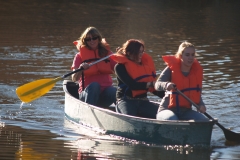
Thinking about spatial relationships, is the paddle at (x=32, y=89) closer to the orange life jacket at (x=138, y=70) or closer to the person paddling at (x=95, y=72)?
the person paddling at (x=95, y=72)

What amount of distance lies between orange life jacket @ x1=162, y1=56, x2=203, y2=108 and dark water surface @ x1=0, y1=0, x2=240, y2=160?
→ 515mm

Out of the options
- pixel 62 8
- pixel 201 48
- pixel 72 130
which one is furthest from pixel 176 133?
pixel 62 8

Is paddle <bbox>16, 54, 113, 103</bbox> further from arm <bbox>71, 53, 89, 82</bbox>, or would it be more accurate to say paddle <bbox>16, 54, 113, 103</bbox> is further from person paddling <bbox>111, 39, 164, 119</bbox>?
person paddling <bbox>111, 39, 164, 119</bbox>

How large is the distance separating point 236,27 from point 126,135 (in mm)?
12522

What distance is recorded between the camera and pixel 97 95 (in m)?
8.22

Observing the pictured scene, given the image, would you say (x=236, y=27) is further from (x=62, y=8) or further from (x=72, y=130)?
(x=72, y=130)

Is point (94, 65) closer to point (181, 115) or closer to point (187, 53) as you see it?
point (181, 115)

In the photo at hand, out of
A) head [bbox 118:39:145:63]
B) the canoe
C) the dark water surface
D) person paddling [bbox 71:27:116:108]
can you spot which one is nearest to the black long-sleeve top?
head [bbox 118:39:145:63]

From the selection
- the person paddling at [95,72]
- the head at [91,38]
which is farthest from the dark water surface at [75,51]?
the head at [91,38]

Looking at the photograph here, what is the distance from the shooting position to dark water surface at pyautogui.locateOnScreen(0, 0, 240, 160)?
23.0 ft

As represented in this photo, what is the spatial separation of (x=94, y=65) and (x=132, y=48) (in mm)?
1084

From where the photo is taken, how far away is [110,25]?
1862 centimetres

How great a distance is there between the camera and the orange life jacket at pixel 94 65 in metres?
8.35

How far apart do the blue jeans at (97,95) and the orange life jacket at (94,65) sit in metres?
0.21
